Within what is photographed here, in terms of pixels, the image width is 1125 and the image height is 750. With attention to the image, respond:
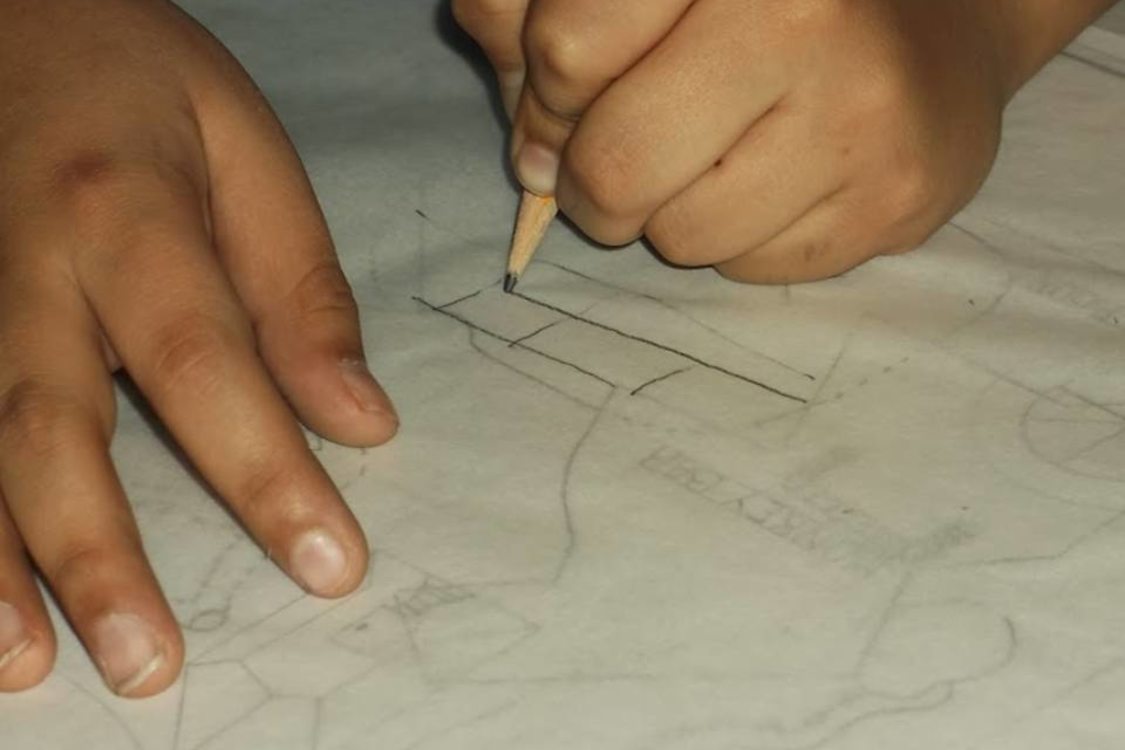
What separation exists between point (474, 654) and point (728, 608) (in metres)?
0.07

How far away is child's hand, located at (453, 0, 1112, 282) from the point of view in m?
0.59

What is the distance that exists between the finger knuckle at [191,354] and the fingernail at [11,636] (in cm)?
9

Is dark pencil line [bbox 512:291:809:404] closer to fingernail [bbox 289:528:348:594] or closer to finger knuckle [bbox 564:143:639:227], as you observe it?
finger knuckle [bbox 564:143:639:227]

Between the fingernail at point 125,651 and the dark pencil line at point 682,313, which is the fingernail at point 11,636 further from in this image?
the dark pencil line at point 682,313

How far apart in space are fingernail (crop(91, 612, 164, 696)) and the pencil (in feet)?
0.71

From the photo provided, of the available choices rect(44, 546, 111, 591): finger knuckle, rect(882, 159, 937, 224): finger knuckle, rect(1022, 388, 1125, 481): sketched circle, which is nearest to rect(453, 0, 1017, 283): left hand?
rect(882, 159, 937, 224): finger knuckle

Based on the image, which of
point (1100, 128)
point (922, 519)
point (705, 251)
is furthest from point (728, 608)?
point (1100, 128)

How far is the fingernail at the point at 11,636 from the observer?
500 millimetres

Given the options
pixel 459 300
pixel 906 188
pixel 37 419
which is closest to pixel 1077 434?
pixel 906 188

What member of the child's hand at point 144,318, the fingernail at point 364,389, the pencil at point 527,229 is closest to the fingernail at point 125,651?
the child's hand at point 144,318

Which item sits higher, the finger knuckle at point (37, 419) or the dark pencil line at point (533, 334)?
the finger knuckle at point (37, 419)

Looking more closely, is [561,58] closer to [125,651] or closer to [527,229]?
[527,229]

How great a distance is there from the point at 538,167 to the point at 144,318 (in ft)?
0.50

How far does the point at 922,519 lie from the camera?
1.77 ft
